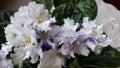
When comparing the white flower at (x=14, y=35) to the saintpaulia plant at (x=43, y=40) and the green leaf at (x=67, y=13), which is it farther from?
the green leaf at (x=67, y=13)

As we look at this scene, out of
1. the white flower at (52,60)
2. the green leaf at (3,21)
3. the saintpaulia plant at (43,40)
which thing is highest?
the green leaf at (3,21)

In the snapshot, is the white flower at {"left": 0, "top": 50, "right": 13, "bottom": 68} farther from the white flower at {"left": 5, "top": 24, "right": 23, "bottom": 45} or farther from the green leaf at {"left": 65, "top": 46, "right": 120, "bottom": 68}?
the green leaf at {"left": 65, "top": 46, "right": 120, "bottom": 68}

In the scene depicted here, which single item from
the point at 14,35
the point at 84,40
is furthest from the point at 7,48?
the point at 84,40

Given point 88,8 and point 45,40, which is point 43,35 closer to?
point 45,40

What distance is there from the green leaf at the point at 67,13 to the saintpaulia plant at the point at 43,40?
0.04 m

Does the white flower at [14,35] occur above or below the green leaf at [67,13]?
below

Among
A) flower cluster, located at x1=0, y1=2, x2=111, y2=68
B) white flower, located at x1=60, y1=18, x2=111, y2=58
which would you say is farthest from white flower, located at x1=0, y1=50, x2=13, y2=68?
white flower, located at x1=60, y1=18, x2=111, y2=58

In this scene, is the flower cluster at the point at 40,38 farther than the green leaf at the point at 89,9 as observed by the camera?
No

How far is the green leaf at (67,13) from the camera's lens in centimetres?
57

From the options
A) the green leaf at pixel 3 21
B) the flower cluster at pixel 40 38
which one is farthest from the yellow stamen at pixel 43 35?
the green leaf at pixel 3 21

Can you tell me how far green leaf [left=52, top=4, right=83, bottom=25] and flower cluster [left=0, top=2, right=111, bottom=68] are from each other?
5 centimetres

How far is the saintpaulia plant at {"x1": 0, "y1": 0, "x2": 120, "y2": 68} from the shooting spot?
48cm

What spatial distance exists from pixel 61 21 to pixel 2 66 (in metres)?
0.15

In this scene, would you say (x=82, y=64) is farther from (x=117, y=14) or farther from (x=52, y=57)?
(x=117, y=14)
